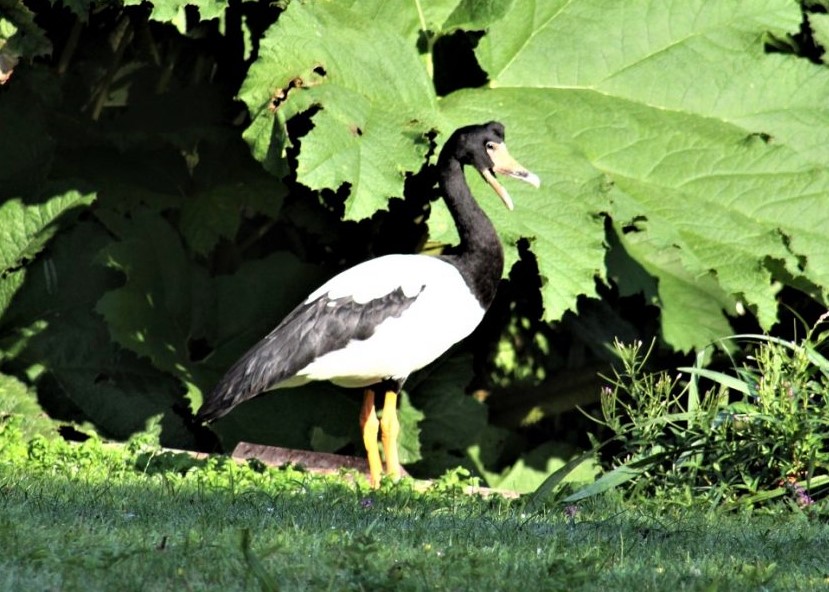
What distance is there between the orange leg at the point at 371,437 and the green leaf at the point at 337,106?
1.16m

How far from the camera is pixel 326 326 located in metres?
6.35

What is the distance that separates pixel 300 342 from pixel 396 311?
0.41 meters

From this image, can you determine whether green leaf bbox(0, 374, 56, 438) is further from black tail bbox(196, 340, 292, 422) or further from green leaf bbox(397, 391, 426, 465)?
green leaf bbox(397, 391, 426, 465)

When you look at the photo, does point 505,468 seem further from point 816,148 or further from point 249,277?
point 816,148

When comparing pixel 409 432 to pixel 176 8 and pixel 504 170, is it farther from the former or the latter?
pixel 176 8

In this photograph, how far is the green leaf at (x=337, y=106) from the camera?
19.3 feet

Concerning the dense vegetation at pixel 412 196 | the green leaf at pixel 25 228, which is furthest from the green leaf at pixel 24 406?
the green leaf at pixel 25 228

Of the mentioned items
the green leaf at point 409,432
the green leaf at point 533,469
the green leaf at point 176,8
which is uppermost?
the green leaf at point 176,8

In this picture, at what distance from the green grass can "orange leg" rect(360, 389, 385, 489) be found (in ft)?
1.34

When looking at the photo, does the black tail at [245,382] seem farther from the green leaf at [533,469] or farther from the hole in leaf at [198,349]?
the green leaf at [533,469]

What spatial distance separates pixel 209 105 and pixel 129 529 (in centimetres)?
381

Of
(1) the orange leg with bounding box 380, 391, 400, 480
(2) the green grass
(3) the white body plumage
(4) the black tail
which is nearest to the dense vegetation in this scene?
(3) the white body plumage

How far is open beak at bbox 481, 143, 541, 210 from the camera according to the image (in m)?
6.31

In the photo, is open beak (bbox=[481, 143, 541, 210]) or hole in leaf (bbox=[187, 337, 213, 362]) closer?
open beak (bbox=[481, 143, 541, 210])
